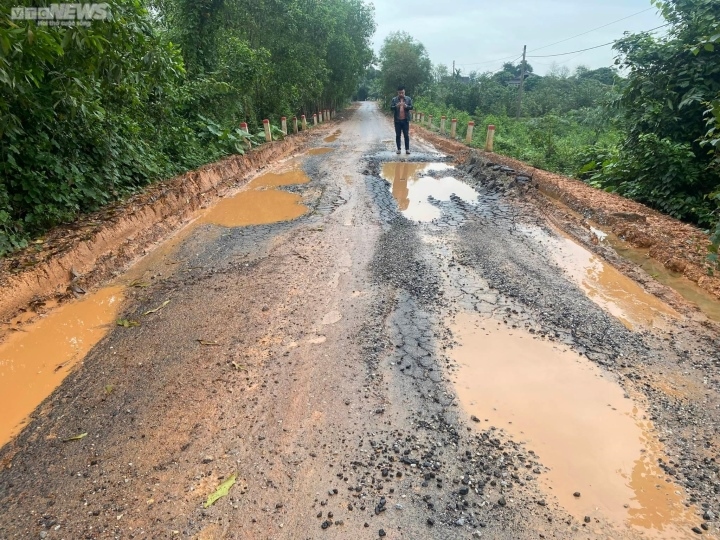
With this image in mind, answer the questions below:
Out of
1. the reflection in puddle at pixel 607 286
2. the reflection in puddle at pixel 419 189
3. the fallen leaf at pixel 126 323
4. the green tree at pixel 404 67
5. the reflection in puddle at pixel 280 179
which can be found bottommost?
the reflection in puddle at pixel 607 286

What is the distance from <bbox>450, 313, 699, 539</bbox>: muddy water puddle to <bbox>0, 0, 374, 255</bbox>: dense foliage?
12.9ft

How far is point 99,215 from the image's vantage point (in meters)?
6.01

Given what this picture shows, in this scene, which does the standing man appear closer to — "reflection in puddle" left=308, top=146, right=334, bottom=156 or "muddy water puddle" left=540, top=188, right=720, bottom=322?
"reflection in puddle" left=308, top=146, right=334, bottom=156

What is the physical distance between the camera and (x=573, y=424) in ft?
9.14

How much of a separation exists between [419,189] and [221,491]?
7777mm

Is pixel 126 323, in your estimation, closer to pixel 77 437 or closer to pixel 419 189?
pixel 77 437

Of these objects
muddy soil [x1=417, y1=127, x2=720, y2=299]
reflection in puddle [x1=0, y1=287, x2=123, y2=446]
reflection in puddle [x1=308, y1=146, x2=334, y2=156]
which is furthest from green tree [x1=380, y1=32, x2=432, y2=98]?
reflection in puddle [x1=0, y1=287, x2=123, y2=446]

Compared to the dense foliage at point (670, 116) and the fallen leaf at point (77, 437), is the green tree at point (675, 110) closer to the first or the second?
the dense foliage at point (670, 116)

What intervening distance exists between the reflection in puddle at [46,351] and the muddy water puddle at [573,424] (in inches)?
124

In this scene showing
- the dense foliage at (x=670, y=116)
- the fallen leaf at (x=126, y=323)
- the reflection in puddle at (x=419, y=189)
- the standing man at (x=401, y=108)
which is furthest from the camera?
the standing man at (x=401, y=108)

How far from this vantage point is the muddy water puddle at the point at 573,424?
7.27 ft

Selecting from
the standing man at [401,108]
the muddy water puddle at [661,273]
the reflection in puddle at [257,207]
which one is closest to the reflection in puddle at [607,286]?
the muddy water puddle at [661,273]

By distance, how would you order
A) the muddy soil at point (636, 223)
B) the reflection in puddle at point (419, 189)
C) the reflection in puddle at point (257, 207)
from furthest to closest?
1. the reflection in puddle at point (419, 189)
2. the reflection in puddle at point (257, 207)
3. the muddy soil at point (636, 223)

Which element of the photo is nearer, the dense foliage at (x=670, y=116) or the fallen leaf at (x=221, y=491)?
the fallen leaf at (x=221, y=491)
